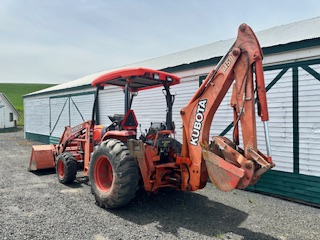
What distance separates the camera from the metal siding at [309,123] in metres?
5.52

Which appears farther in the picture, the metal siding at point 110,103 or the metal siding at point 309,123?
the metal siding at point 110,103

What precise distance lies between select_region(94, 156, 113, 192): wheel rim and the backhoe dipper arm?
152 cm

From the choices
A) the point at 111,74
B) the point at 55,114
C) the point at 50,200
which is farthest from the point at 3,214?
the point at 55,114

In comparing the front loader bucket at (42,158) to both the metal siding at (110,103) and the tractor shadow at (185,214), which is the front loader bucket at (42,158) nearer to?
the metal siding at (110,103)

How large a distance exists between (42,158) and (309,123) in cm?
674

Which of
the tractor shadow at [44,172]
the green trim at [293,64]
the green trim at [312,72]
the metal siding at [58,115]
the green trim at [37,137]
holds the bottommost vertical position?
the tractor shadow at [44,172]

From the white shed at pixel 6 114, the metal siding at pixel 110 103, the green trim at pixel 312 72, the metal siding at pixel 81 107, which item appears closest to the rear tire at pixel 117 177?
the green trim at pixel 312 72

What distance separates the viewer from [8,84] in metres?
71.0

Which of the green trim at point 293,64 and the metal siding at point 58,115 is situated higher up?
the green trim at point 293,64

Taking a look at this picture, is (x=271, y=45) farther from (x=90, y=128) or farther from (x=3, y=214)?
(x=3, y=214)

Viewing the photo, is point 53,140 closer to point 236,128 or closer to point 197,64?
point 197,64

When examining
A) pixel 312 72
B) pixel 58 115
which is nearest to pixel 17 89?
pixel 58 115

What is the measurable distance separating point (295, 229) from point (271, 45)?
3.74m

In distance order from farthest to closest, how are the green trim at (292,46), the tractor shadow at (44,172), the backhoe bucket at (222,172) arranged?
the tractor shadow at (44,172)
the green trim at (292,46)
the backhoe bucket at (222,172)
